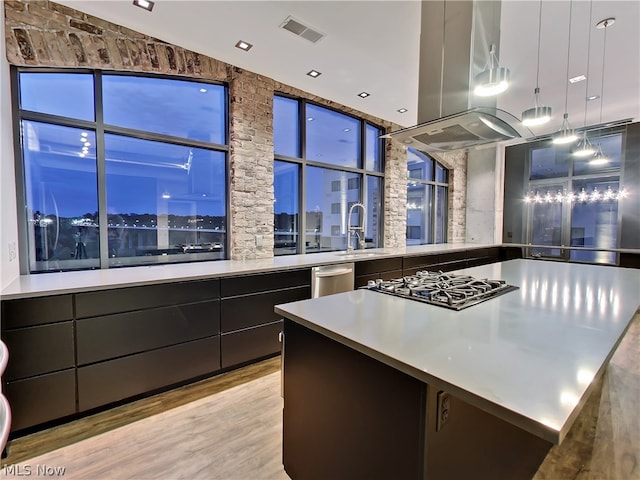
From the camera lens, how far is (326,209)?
4.52 meters

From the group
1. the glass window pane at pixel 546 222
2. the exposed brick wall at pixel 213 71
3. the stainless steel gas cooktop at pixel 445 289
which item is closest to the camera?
the stainless steel gas cooktop at pixel 445 289

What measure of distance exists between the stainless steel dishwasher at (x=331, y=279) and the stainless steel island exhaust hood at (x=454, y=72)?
Answer: 4.92ft

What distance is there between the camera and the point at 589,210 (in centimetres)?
578

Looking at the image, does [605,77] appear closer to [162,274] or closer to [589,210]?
[589,210]

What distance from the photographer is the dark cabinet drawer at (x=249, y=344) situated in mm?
2642

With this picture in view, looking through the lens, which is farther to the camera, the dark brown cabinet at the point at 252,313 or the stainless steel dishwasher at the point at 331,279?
the stainless steel dishwasher at the point at 331,279

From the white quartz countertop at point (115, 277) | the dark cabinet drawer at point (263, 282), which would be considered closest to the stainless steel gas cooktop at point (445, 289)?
the dark cabinet drawer at point (263, 282)

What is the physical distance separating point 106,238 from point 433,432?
9.69 feet

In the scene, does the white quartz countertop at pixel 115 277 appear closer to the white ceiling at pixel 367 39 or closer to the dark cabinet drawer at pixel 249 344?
the dark cabinet drawer at pixel 249 344

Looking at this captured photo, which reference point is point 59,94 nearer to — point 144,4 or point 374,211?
point 144,4

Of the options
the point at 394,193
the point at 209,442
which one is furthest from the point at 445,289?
the point at 394,193

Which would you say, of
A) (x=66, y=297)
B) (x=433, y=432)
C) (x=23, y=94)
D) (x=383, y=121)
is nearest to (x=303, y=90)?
(x=383, y=121)

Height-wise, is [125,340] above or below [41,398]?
above

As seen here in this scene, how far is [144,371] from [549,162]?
7.54 m
